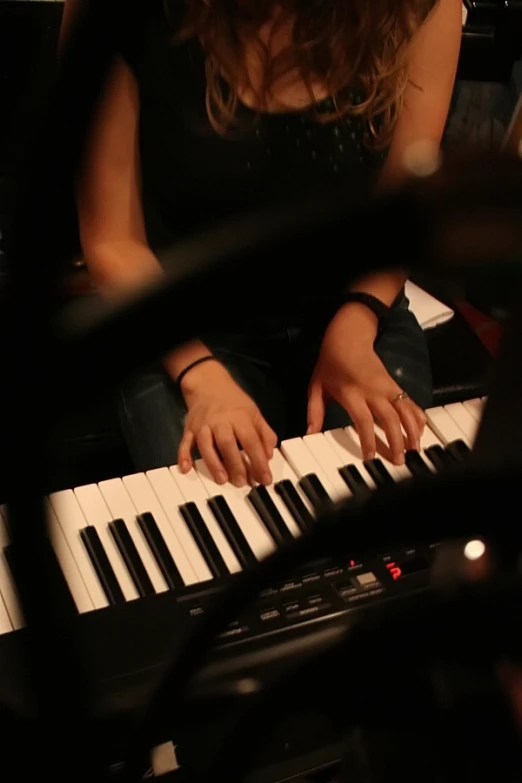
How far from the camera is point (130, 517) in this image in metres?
0.76

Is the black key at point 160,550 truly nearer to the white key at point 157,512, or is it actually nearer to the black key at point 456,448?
the white key at point 157,512

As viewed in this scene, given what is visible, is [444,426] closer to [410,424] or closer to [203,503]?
[410,424]

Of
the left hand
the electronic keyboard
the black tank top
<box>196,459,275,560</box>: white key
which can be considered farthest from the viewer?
the black tank top

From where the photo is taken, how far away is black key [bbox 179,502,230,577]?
0.72 metres

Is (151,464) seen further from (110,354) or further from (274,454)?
(110,354)

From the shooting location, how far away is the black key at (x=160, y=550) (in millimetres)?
707

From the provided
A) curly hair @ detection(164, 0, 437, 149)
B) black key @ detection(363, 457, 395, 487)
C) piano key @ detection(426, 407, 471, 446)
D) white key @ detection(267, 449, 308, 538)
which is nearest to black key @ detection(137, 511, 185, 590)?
white key @ detection(267, 449, 308, 538)

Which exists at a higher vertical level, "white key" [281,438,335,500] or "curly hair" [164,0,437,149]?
"curly hair" [164,0,437,149]

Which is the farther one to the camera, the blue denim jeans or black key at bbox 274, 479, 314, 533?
the blue denim jeans

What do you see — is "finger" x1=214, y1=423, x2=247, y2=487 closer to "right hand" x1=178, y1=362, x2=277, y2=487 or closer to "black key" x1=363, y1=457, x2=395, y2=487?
"right hand" x1=178, y1=362, x2=277, y2=487

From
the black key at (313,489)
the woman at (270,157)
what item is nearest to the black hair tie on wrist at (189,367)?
the woman at (270,157)

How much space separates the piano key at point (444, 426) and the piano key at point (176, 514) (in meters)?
0.30

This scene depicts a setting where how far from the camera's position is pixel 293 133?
3.34 ft

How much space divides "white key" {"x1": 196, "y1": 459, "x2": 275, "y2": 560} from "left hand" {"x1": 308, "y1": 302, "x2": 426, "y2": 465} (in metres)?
0.15
